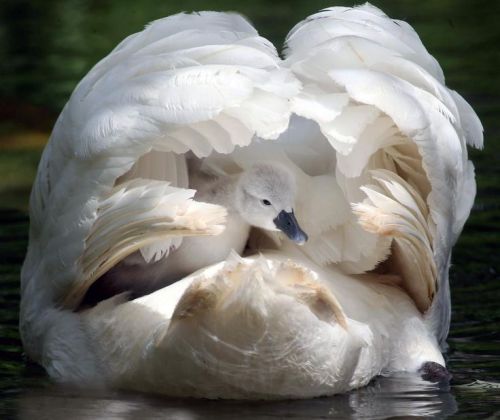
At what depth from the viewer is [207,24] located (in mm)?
5473

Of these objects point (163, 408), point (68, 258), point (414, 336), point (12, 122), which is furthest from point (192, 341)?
point (12, 122)

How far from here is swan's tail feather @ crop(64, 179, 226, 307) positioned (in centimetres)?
489

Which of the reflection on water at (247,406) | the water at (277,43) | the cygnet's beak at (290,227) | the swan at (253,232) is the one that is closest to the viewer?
the swan at (253,232)

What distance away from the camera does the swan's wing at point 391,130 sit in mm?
5039

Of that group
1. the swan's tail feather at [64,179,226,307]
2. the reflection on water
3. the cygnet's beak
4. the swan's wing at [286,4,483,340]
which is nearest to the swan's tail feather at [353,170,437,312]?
the swan's wing at [286,4,483,340]

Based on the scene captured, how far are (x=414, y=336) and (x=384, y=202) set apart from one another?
68 centimetres

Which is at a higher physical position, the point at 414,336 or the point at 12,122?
the point at 414,336

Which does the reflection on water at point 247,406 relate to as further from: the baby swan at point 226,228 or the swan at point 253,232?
→ the baby swan at point 226,228

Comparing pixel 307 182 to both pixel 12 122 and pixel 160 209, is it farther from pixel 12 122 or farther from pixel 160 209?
pixel 12 122

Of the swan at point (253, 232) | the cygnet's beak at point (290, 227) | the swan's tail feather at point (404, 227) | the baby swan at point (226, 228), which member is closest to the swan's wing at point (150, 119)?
the swan at point (253, 232)

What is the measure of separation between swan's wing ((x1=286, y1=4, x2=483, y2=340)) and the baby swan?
0.25 m

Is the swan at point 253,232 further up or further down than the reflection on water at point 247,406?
further up

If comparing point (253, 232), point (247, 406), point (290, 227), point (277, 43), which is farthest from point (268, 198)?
point (277, 43)

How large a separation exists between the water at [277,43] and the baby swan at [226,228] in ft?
1.38
